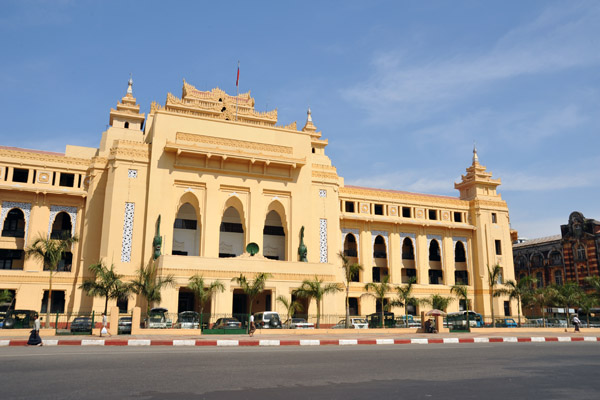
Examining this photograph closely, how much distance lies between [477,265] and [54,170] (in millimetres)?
38041

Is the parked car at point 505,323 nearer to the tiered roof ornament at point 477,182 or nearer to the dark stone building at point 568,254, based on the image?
the tiered roof ornament at point 477,182

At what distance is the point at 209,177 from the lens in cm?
4047

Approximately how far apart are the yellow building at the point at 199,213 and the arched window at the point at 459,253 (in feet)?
8.25

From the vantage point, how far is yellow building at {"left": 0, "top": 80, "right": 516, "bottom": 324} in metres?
36.9

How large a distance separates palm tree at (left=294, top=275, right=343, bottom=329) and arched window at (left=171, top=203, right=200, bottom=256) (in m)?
9.26

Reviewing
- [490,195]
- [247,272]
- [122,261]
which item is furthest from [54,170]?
[490,195]

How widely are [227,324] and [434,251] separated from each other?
93.3 ft

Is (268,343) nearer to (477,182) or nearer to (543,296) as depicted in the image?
(543,296)

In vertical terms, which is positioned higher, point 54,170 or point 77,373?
point 54,170

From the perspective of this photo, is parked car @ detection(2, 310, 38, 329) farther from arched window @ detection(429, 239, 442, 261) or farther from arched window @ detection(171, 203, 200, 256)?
arched window @ detection(429, 239, 442, 261)

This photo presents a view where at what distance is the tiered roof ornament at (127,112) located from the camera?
1822 inches

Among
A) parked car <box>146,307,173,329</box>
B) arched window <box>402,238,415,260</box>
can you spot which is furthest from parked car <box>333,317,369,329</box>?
arched window <box>402,238,415,260</box>

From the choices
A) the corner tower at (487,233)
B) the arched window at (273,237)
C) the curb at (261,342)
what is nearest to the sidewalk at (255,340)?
the curb at (261,342)

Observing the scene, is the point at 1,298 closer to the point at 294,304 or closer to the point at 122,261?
the point at 122,261
